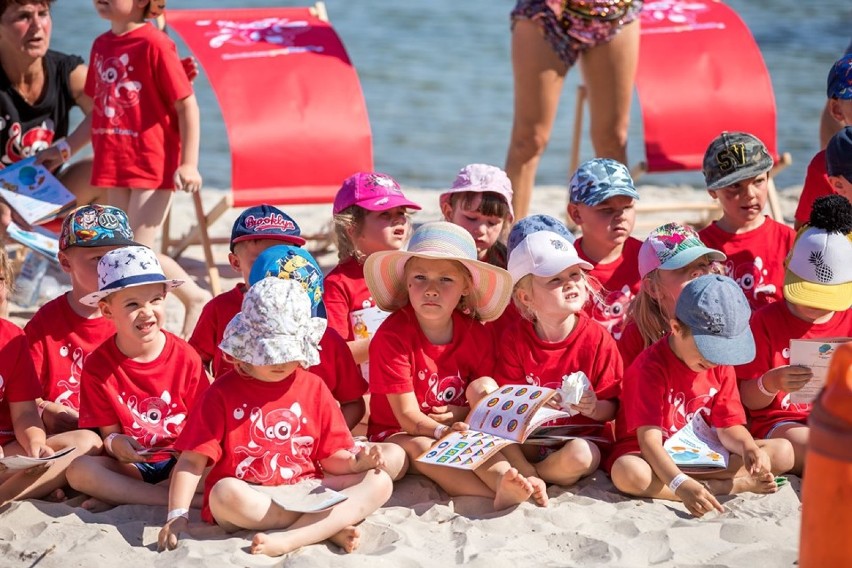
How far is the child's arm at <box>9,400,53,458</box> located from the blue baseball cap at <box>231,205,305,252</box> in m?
0.96

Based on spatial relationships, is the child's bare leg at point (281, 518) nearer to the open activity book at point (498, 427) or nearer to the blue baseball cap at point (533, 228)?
the open activity book at point (498, 427)

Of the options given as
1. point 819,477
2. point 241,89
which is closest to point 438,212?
point 241,89

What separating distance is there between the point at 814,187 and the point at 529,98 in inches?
66.2

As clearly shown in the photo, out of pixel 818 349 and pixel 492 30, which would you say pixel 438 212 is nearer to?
pixel 818 349

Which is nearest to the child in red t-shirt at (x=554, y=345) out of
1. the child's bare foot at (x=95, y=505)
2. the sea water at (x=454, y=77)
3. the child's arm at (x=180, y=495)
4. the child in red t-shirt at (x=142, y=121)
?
the child's arm at (x=180, y=495)

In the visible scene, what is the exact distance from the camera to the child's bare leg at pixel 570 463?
420 centimetres

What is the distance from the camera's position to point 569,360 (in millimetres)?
4324

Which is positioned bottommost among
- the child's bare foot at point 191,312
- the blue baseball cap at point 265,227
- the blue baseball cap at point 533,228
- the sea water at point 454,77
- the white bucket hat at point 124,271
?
the sea water at point 454,77

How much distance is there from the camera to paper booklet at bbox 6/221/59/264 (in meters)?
5.75

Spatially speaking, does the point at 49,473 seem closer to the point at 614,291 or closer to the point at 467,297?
the point at 467,297

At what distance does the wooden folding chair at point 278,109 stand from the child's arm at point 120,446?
2.31 metres

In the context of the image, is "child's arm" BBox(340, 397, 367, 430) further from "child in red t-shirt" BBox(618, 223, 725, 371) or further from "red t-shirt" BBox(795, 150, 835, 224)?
"red t-shirt" BBox(795, 150, 835, 224)

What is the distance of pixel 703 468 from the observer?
418cm

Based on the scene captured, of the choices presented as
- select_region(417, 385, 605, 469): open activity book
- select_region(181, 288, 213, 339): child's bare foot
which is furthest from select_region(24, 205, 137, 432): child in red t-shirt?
select_region(417, 385, 605, 469): open activity book
